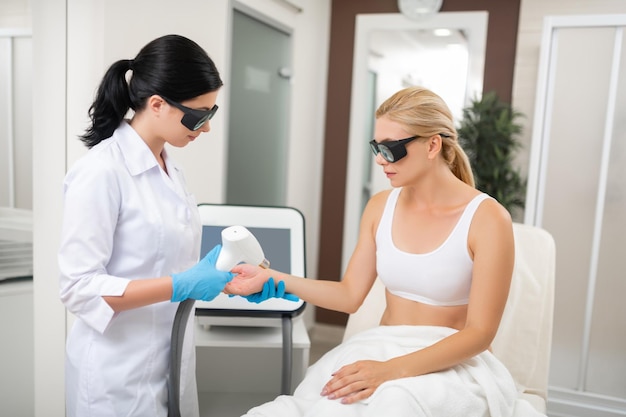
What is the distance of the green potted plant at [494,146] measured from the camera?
3312mm

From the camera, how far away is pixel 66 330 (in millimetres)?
1915

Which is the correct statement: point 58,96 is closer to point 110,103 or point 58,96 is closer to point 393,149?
point 110,103

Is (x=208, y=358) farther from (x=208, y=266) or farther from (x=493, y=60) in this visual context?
(x=493, y=60)

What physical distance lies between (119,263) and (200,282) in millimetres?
186

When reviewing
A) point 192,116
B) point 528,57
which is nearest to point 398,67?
point 528,57

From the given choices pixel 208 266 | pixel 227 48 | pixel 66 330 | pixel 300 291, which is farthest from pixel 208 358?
pixel 227 48

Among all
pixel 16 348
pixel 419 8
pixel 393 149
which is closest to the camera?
pixel 393 149

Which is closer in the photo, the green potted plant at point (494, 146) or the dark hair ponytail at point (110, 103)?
the dark hair ponytail at point (110, 103)

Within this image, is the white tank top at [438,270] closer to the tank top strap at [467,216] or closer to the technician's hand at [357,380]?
the tank top strap at [467,216]

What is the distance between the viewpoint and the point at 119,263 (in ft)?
4.08

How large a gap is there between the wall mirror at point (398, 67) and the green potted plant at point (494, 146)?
171 mm

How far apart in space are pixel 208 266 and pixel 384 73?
2.87 meters

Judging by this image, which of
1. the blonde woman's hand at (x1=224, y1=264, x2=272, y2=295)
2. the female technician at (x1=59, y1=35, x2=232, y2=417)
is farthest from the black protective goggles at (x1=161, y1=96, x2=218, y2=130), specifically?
the blonde woman's hand at (x1=224, y1=264, x2=272, y2=295)

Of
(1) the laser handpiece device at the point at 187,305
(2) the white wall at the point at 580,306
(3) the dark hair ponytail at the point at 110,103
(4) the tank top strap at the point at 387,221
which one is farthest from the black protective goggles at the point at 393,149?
(2) the white wall at the point at 580,306
